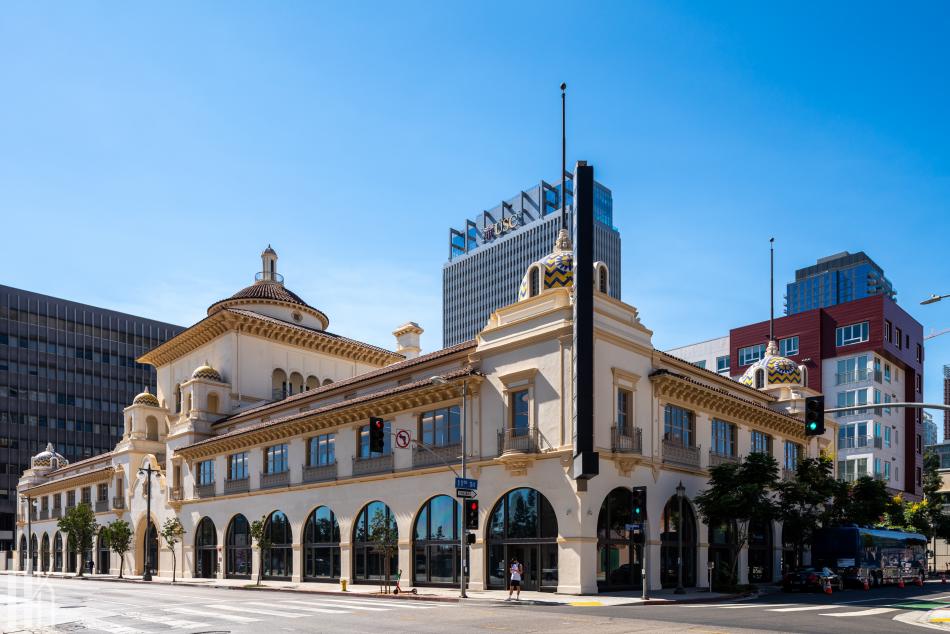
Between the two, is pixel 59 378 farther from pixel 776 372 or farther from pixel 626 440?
pixel 626 440

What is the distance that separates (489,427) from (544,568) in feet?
21.4

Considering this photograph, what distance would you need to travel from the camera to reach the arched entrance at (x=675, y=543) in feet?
126

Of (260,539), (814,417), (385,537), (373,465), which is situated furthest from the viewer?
(260,539)

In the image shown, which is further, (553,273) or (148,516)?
(148,516)

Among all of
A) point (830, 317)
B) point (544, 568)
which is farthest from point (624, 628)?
point (830, 317)

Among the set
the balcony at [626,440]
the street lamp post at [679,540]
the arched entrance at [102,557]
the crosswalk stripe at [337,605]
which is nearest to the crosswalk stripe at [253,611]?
the crosswalk stripe at [337,605]

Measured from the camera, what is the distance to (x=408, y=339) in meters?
70.5

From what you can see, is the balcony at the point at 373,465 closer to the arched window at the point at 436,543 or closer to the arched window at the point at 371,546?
the arched window at the point at 371,546

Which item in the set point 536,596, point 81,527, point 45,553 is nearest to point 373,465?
point 536,596

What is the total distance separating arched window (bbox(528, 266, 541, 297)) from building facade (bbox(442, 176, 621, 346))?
127599mm

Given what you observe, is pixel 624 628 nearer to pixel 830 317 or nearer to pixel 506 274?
pixel 830 317

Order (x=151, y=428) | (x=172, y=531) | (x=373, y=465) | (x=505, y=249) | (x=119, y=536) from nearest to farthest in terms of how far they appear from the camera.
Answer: (x=373, y=465) → (x=172, y=531) → (x=119, y=536) → (x=151, y=428) → (x=505, y=249)

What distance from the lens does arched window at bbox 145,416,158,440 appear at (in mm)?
68456

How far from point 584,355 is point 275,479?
24459 mm
